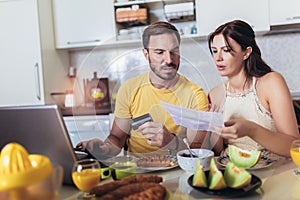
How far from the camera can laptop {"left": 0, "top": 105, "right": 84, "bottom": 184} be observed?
77 cm

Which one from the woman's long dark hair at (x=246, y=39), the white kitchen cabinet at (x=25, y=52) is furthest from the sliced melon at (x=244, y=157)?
the white kitchen cabinet at (x=25, y=52)

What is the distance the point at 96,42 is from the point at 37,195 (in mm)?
2329

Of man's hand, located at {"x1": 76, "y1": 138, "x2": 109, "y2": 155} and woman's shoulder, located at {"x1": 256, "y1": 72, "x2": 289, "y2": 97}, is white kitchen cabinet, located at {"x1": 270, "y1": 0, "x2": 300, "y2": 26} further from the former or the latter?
man's hand, located at {"x1": 76, "y1": 138, "x2": 109, "y2": 155}

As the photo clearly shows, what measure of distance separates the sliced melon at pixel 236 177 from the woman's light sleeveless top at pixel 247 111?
1.75ft

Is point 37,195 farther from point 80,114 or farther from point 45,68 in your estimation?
point 45,68

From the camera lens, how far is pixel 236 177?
750mm

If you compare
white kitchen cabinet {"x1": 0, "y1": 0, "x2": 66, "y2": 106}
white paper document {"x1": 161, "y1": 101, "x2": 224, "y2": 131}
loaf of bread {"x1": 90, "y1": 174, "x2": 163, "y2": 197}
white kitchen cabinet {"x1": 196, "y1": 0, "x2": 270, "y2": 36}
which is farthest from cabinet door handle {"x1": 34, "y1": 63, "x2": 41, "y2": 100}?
loaf of bread {"x1": 90, "y1": 174, "x2": 163, "y2": 197}

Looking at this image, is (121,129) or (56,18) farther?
(56,18)

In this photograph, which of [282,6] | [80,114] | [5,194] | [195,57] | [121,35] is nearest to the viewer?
[5,194]

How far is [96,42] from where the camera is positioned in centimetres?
273

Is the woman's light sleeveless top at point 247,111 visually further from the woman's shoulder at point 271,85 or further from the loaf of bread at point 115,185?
the loaf of bread at point 115,185

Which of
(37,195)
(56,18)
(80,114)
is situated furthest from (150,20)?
(37,195)

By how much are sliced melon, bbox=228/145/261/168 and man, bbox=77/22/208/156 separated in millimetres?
164

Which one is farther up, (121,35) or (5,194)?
(121,35)
